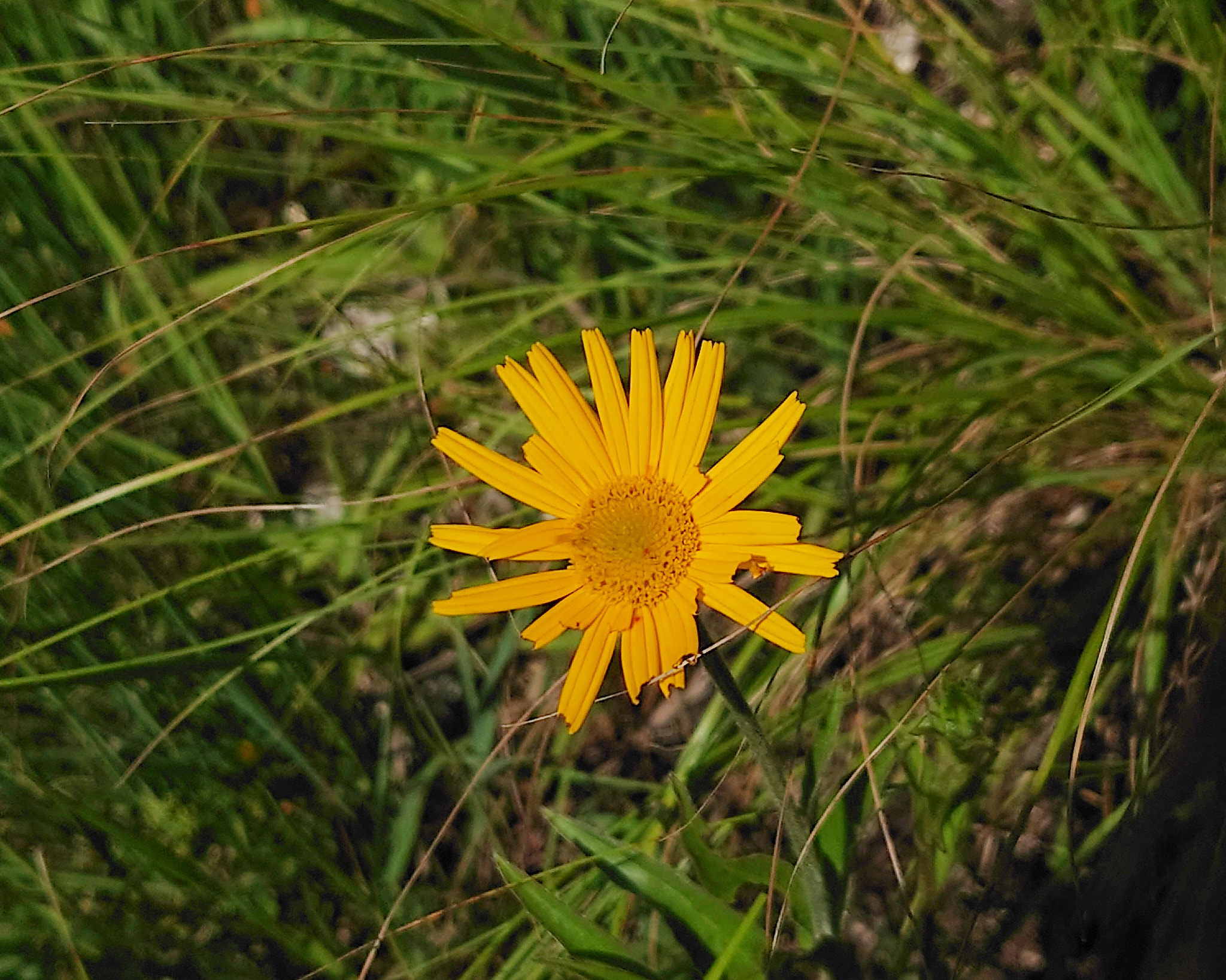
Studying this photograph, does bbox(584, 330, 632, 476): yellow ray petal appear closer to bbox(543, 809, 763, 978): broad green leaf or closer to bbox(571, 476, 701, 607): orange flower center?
bbox(571, 476, 701, 607): orange flower center

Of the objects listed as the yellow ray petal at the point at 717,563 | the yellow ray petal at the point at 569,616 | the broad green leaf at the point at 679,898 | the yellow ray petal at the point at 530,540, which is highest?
the yellow ray petal at the point at 530,540

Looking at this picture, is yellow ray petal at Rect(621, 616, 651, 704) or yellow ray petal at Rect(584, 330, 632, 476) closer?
yellow ray petal at Rect(621, 616, 651, 704)

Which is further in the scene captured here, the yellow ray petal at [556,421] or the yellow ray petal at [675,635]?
the yellow ray petal at [556,421]

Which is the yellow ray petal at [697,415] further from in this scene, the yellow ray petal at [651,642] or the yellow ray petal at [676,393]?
the yellow ray petal at [651,642]

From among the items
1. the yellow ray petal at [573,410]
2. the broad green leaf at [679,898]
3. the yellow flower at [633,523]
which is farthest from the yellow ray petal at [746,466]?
the broad green leaf at [679,898]

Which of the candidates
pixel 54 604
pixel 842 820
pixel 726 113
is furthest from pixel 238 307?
pixel 842 820

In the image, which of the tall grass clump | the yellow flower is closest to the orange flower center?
the yellow flower

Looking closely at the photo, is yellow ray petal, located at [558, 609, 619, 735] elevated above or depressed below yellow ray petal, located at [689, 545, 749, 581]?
below
